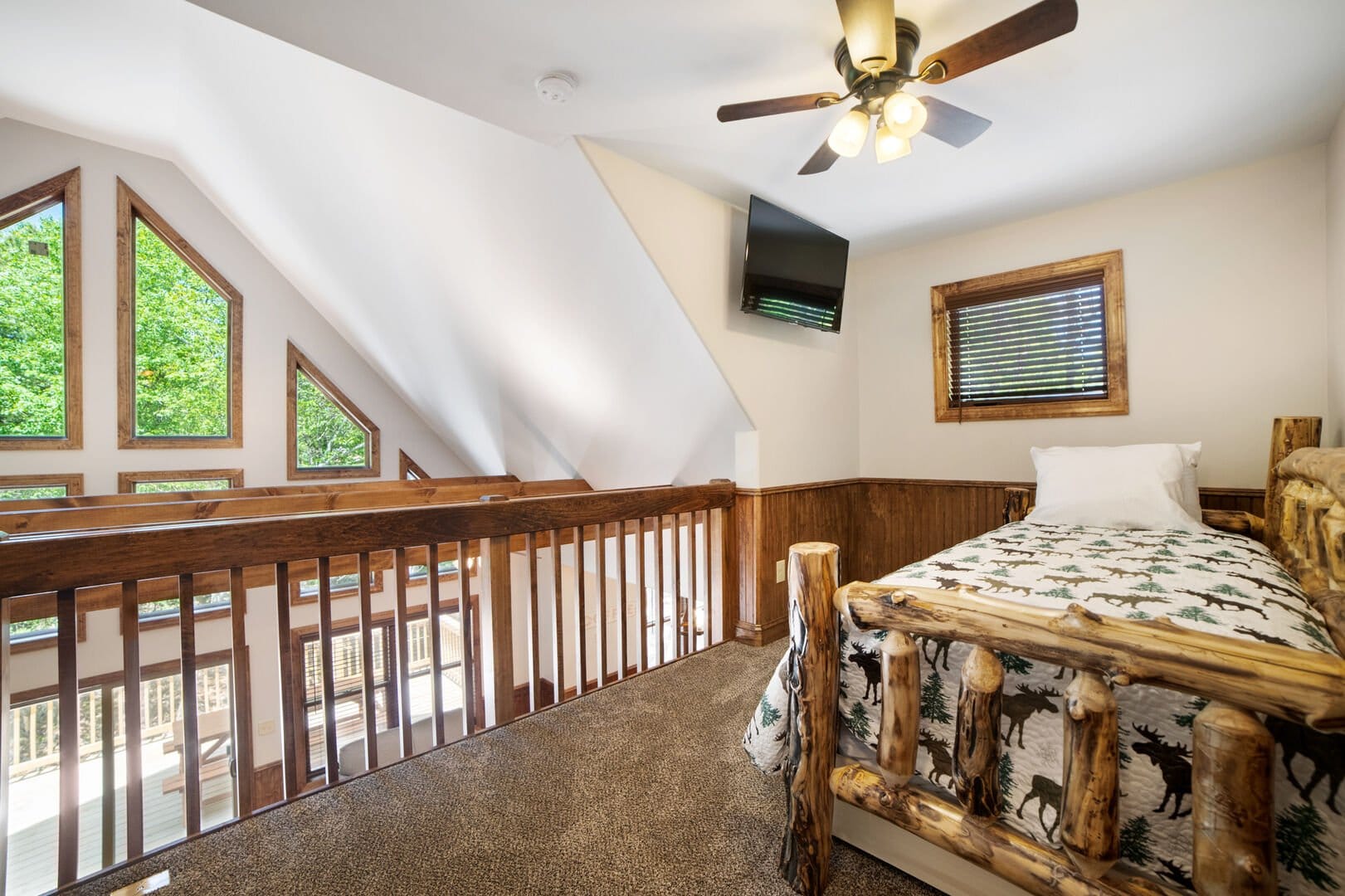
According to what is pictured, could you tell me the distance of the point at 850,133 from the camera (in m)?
1.68

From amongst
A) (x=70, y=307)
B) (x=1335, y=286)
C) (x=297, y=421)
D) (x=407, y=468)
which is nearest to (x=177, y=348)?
(x=70, y=307)

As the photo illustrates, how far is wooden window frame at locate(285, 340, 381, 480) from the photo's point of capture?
16.6 feet

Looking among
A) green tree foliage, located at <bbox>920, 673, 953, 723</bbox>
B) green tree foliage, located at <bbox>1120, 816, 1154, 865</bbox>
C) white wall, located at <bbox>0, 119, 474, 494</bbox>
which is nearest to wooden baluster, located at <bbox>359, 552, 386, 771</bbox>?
green tree foliage, located at <bbox>920, 673, 953, 723</bbox>

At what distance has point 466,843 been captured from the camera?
142 centimetres

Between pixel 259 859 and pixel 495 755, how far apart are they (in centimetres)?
63

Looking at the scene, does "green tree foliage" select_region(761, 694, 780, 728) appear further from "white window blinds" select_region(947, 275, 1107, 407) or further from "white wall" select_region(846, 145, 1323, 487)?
"white window blinds" select_region(947, 275, 1107, 407)

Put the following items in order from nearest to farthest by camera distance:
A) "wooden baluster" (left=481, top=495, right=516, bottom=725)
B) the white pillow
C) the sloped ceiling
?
"wooden baluster" (left=481, top=495, right=516, bottom=725)
the white pillow
the sloped ceiling

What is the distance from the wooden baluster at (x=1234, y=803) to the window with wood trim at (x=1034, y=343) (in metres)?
2.68

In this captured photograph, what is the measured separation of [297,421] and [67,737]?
4.45m

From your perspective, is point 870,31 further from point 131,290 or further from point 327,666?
point 131,290

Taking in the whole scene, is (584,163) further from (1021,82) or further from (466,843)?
(466,843)

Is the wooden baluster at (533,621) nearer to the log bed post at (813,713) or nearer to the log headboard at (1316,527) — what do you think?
the log bed post at (813,713)

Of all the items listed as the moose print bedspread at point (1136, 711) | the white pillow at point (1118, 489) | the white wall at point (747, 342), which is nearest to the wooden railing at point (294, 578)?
the white wall at point (747, 342)

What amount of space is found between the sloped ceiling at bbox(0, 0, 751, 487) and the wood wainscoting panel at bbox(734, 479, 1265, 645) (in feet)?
1.61
